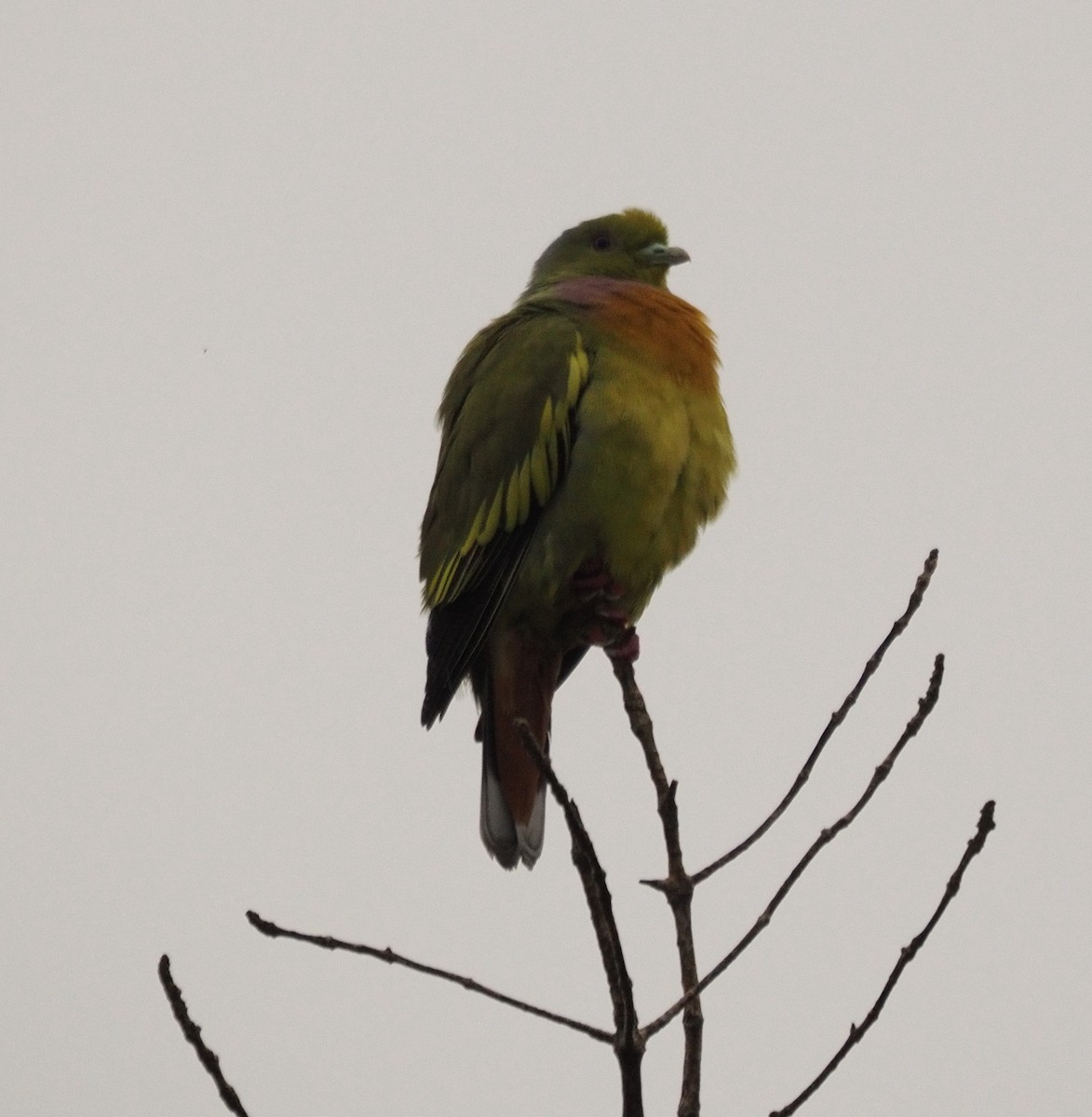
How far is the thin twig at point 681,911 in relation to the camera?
91.7 inches

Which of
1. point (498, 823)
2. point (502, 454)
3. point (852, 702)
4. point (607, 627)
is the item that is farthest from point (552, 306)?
point (852, 702)

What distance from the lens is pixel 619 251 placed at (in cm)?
539

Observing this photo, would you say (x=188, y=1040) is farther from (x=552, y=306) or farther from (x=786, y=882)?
(x=552, y=306)

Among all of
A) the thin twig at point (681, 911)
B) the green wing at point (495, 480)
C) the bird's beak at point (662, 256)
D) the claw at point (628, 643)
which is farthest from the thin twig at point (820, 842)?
the bird's beak at point (662, 256)

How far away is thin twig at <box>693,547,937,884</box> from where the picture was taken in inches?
101

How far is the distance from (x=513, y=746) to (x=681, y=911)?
6.11ft

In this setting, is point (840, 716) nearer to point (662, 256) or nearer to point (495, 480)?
point (495, 480)

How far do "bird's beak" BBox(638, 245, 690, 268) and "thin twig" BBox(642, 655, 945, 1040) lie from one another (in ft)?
9.37

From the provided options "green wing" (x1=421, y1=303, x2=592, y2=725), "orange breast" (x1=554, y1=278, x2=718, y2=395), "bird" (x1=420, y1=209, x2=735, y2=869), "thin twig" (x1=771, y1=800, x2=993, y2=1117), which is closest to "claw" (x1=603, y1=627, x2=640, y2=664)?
"bird" (x1=420, y1=209, x2=735, y2=869)

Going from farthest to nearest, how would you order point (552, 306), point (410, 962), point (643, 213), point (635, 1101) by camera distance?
point (643, 213), point (552, 306), point (410, 962), point (635, 1101)

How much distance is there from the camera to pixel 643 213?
5445 millimetres

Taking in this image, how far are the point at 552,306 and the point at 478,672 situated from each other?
1.22 m

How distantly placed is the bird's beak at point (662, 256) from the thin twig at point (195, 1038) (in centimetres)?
356

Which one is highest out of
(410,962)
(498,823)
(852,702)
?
(498,823)
